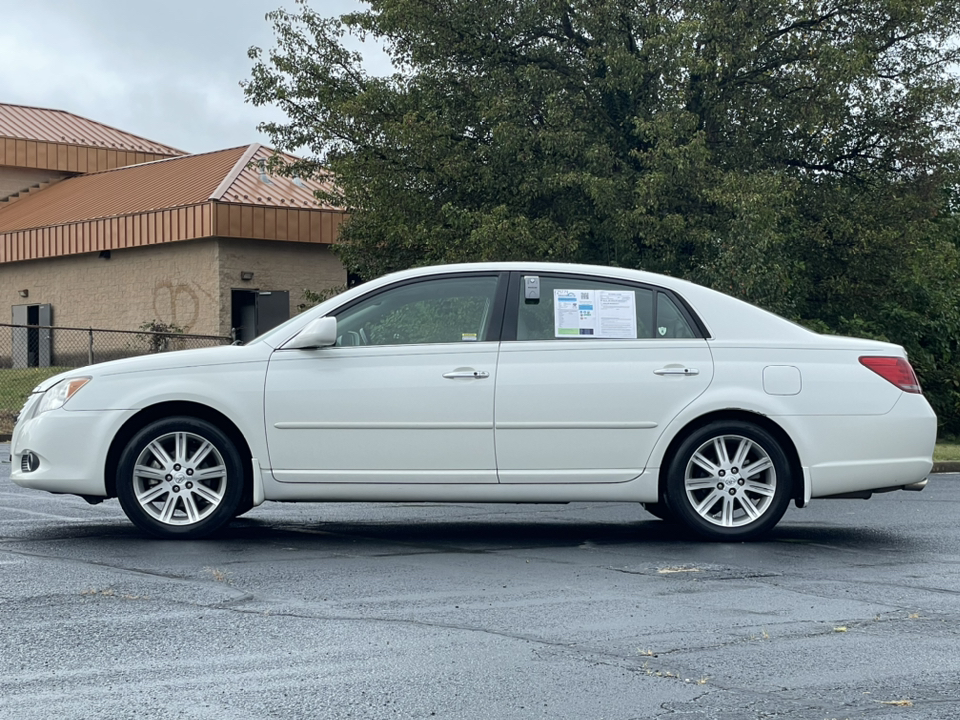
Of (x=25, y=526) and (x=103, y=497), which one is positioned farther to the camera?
(x=25, y=526)

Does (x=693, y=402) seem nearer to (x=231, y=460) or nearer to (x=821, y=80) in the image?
(x=231, y=460)

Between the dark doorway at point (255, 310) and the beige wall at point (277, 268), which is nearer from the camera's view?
the beige wall at point (277, 268)

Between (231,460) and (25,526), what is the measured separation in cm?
179

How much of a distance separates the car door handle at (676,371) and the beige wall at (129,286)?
997 inches

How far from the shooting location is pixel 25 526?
913 centimetres

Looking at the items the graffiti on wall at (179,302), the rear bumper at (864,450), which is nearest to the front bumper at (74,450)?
the rear bumper at (864,450)

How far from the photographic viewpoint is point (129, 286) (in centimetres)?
3488

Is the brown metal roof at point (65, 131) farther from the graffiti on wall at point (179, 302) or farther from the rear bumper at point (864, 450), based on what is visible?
the rear bumper at point (864, 450)

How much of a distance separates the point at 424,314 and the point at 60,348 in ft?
95.7

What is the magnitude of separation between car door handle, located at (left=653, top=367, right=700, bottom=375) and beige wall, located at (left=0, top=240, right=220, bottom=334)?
2532 cm

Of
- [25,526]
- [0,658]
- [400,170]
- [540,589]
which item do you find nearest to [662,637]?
[540,589]

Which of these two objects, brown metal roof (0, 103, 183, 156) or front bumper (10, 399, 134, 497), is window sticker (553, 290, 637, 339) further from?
brown metal roof (0, 103, 183, 156)

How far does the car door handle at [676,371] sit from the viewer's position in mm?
8359

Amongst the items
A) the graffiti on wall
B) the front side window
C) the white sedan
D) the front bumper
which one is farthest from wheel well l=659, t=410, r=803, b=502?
the graffiti on wall
